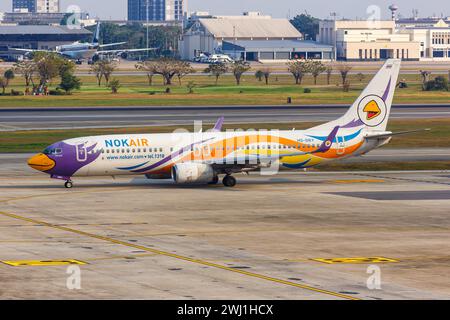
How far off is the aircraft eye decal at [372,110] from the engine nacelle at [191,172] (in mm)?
12694

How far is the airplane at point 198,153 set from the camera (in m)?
69.8

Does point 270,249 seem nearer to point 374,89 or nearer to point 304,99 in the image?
point 374,89

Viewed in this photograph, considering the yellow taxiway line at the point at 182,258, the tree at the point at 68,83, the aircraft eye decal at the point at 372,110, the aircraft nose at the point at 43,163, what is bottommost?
the yellow taxiway line at the point at 182,258

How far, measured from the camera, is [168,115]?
12988 centimetres

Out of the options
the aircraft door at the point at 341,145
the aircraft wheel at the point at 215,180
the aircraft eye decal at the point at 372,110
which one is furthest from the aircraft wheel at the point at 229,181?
the aircraft eye decal at the point at 372,110

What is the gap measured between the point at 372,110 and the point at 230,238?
28.4 meters

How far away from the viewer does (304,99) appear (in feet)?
525

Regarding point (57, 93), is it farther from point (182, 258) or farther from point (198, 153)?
point (182, 258)

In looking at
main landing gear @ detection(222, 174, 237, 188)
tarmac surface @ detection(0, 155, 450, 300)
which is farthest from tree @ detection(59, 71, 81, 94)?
main landing gear @ detection(222, 174, 237, 188)

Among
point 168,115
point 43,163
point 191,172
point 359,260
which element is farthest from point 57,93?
point 359,260

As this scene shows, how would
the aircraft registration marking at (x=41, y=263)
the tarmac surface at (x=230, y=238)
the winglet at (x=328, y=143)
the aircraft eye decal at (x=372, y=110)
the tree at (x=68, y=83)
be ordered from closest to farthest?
the tarmac surface at (x=230, y=238), the aircraft registration marking at (x=41, y=263), the winglet at (x=328, y=143), the aircraft eye decal at (x=372, y=110), the tree at (x=68, y=83)

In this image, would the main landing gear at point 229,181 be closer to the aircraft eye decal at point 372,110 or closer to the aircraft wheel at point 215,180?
the aircraft wheel at point 215,180

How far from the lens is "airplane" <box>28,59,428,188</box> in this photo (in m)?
69.8

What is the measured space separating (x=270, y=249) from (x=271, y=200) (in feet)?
57.3
